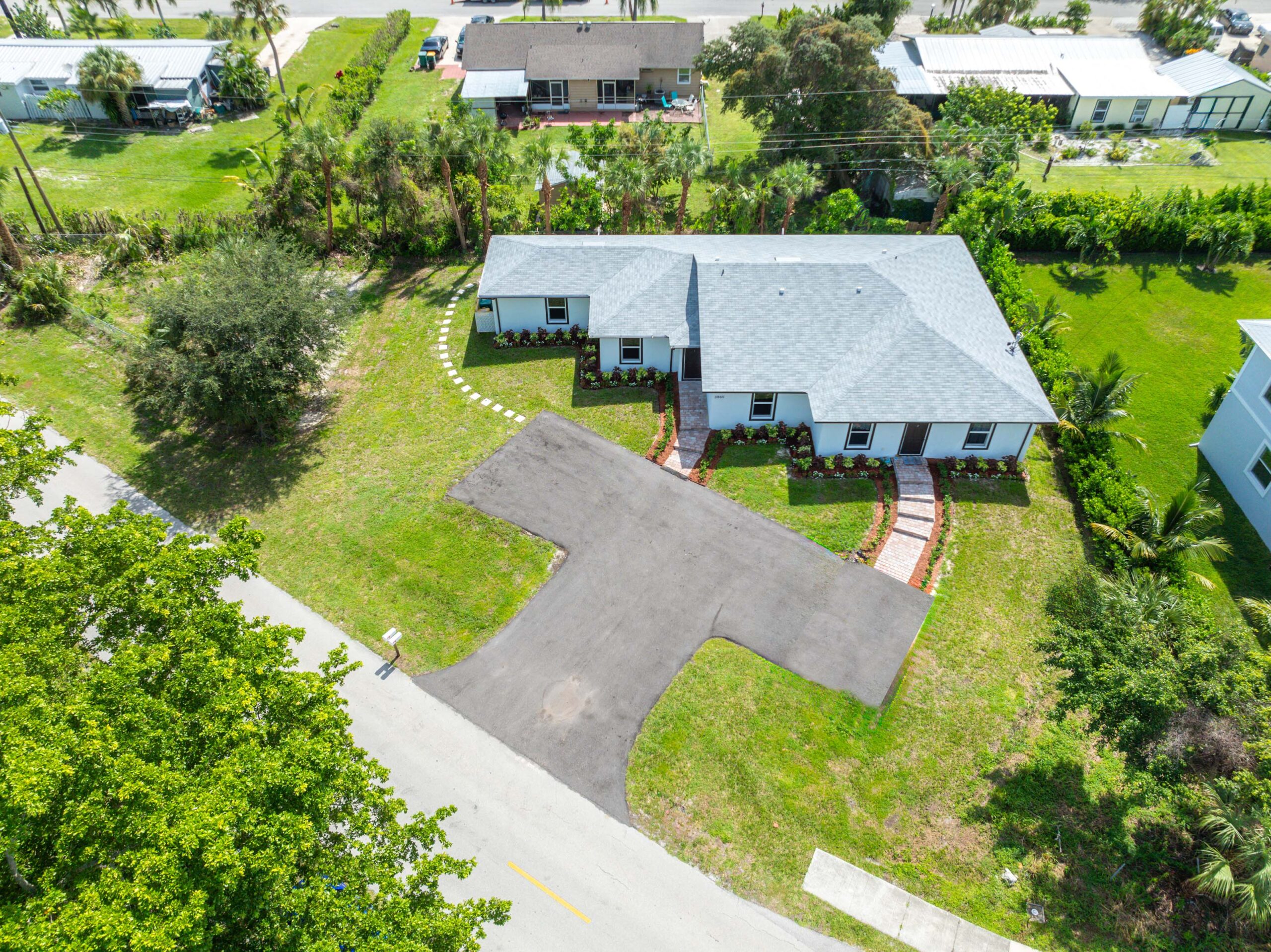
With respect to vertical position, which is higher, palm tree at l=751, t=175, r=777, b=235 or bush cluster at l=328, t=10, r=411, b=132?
bush cluster at l=328, t=10, r=411, b=132

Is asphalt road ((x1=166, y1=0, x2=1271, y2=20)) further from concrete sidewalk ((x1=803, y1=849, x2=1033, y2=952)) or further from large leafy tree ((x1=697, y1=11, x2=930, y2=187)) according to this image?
concrete sidewalk ((x1=803, y1=849, x2=1033, y2=952))

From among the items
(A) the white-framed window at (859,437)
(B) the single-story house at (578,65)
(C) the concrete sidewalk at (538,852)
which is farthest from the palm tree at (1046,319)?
(B) the single-story house at (578,65)

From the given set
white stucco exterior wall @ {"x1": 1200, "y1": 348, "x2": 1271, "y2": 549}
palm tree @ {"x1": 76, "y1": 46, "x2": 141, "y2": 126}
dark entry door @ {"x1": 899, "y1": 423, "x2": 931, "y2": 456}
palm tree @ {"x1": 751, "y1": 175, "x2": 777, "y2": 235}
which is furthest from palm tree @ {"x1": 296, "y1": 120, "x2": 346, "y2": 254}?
white stucco exterior wall @ {"x1": 1200, "y1": 348, "x2": 1271, "y2": 549}

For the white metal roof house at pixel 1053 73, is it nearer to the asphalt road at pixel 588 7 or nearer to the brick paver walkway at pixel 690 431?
the asphalt road at pixel 588 7

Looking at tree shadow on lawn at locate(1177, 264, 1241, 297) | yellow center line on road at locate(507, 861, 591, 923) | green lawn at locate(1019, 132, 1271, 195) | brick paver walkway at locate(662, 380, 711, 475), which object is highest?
green lawn at locate(1019, 132, 1271, 195)

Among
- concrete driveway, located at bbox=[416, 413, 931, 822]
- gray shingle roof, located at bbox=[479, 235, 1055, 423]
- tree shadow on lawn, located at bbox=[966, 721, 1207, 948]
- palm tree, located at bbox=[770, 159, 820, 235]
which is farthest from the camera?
palm tree, located at bbox=[770, 159, 820, 235]

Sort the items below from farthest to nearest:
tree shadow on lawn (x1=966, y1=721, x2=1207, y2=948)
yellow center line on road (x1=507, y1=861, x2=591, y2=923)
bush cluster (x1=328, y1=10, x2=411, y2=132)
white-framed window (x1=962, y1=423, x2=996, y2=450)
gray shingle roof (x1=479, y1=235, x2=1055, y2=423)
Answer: bush cluster (x1=328, y1=10, x2=411, y2=132), white-framed window (x1=962, y1=423, x2=996, y2=450), gray shingle roof (x1=479, y1=235, x2=1055, y2=423), yellow center line on road (x1=507, y1=861, x2=591, y2=923), tree shadow on lawn (x1=966, y1=721, x2=1207, y2=948)

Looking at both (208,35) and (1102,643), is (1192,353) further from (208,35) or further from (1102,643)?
(208,35)

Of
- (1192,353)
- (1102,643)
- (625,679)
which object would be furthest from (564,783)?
(1192,353)
